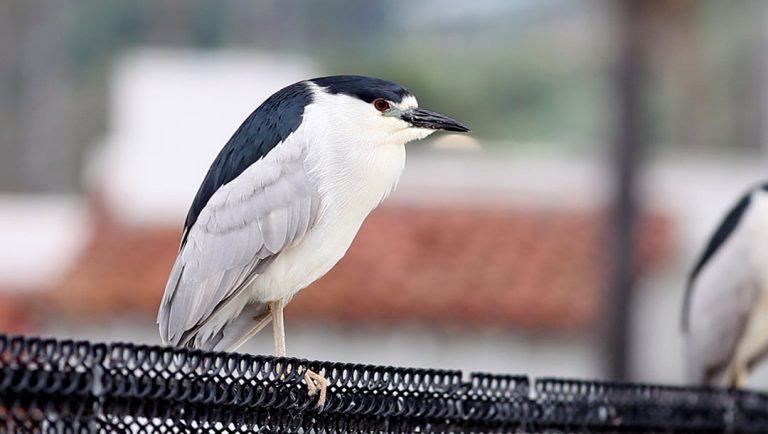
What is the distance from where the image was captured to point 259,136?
458 cm

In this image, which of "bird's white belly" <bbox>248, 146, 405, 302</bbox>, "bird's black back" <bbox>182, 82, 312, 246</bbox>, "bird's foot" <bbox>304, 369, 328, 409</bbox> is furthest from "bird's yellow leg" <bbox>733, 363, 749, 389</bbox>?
"bird's foot" <bbox>304, 369, 328, 409</bbox>

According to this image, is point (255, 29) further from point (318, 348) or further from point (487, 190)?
point (318, 348)

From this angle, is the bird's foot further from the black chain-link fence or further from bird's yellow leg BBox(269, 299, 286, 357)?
bird's yellow leg BBox(269, 299, 286, 357)

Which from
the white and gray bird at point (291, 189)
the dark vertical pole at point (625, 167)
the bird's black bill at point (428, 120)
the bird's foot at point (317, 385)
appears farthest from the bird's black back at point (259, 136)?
the dark vertical pole at point (625, 167)

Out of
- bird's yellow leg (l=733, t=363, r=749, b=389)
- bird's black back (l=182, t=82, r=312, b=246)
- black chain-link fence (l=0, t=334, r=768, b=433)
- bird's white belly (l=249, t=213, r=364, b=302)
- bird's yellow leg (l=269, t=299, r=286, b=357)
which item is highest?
bird's black back (l=182, t=82, r=312, b=246)

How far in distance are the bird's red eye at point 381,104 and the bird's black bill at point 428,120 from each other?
6 cm

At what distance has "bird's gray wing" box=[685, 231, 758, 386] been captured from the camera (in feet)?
24.2

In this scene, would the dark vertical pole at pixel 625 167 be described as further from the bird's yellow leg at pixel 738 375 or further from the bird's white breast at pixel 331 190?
the bird's white breast at pixel 331 190

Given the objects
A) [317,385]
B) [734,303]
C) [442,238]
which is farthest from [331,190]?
[442,238]

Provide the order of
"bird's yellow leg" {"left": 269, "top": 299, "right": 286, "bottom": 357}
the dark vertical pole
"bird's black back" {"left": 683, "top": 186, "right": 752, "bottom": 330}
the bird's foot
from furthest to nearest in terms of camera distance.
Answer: the dark vertical pole < "bird's black back" {"left": 683, "top": 186, "right": 752, "bottom": 330} < "bird's yellow leg" {"left": 269, "top": 299, "right": 286, "bottom": 357} < the bird's foot

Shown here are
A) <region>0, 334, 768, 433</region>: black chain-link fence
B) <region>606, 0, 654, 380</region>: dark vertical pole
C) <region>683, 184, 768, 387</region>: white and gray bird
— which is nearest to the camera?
<region>0, 334, 768, 433</region>: black chain-link fence

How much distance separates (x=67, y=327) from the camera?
14711 mm

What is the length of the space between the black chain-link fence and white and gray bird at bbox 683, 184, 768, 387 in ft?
7.25

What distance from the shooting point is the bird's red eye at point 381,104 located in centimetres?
464
